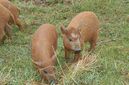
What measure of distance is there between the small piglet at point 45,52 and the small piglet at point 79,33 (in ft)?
0.84

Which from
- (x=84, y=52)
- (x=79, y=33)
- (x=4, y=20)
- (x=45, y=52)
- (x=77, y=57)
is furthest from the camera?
(x=4, y=20)

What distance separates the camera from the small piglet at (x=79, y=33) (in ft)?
24.3

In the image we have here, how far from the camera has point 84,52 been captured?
25.8 ft

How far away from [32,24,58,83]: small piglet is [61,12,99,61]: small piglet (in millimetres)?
257

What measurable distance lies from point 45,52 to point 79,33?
2.37ft

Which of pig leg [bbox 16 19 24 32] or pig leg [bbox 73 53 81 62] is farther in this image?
pig leg [bbox 16 19 24 32]

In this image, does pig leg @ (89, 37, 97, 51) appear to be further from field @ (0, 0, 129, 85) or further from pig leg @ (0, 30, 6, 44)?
pig leg @ (0, 30, 6, 44)

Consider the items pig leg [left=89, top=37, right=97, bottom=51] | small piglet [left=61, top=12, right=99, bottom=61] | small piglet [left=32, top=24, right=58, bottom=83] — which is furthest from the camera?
pig leg [left=89, top=37, right=97, bottom=51]

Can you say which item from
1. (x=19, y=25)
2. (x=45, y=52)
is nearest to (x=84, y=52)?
(x=45, y=52)

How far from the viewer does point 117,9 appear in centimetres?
1042

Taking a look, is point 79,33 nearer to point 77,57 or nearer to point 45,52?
point 77,57

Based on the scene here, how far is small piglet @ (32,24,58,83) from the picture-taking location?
22.7ft

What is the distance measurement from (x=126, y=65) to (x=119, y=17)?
2.63 metres

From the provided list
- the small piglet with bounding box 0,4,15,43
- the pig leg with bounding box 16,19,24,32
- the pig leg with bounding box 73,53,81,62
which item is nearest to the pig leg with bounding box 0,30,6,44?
the small piglet with bounding box 0,4,15,43
